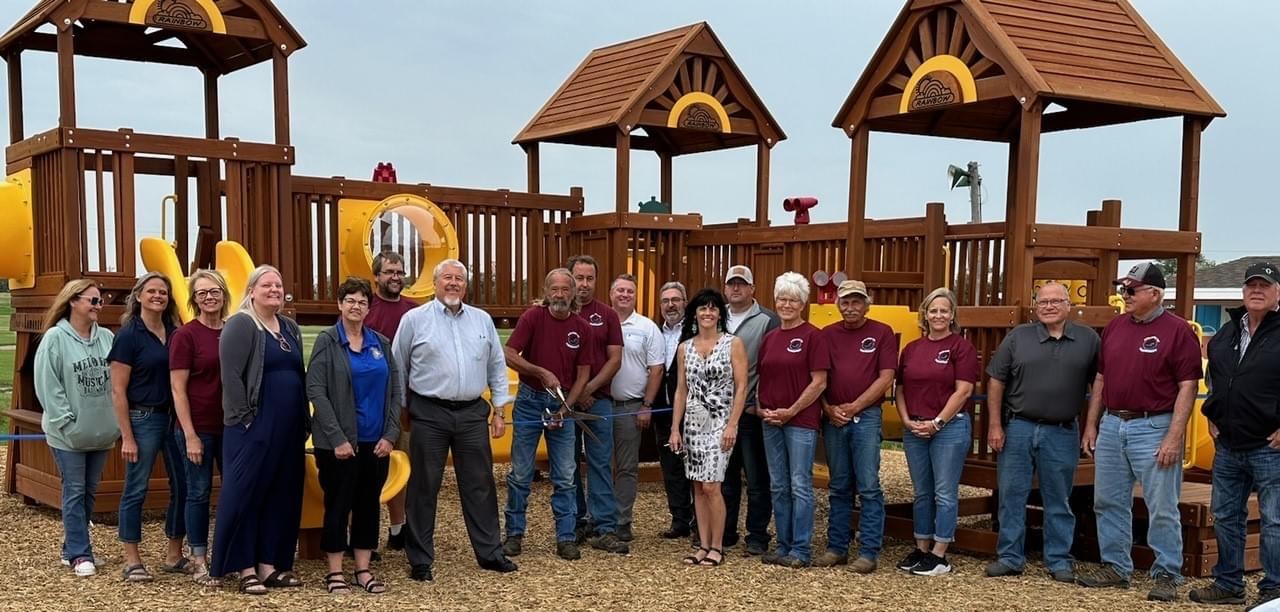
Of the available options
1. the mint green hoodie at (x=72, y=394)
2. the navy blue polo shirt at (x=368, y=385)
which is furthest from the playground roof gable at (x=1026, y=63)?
the mint green hoodie at (x=72, y=394)

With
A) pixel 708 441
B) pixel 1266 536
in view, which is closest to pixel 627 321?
pixel 708 441

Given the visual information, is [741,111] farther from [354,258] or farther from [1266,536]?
[1266,536]

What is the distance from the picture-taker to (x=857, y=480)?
23.8ft

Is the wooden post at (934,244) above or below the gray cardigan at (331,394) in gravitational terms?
above

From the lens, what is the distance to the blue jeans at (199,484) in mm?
6438

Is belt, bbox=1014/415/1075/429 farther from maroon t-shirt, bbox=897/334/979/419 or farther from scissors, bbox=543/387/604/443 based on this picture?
scissors, bbox=543/387/604/443

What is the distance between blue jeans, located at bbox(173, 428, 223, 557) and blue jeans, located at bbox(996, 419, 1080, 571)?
4.19 metres

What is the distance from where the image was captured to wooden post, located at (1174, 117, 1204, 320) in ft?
27.7

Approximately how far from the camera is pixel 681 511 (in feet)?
27.5

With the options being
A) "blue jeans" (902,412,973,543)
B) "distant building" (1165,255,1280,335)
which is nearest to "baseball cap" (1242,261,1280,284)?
"blue jeans" (902,412,973,543)

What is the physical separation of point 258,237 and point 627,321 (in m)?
3.11

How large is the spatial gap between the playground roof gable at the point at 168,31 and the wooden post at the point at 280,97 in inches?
5.1

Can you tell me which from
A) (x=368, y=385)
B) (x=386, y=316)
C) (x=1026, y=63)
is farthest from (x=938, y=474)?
(x=386, y=316)

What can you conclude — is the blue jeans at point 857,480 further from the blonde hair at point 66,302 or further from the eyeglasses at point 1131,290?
the blonde hair at point 66,302
